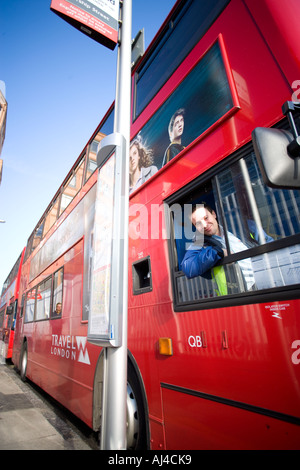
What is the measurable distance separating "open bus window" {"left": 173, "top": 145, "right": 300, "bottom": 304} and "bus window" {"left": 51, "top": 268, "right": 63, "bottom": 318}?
3284mm

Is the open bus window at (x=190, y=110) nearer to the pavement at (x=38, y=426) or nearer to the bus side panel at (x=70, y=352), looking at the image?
the bus side panel at (x=70, y=352)

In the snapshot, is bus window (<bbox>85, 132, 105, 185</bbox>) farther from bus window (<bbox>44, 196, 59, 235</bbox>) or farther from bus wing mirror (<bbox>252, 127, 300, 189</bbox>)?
bus wing mirror (<bbox>252, 127, 300, 189</bbox>)

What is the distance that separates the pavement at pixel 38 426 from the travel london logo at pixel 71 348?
3.08 ft

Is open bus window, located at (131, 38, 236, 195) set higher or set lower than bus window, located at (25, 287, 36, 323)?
higher

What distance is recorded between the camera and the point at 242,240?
5.82 feet

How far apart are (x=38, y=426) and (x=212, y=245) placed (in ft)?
12.7

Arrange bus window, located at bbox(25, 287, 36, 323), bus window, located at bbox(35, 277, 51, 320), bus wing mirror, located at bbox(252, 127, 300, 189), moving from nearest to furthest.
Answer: bus wing mirror, located at bbox(252, 127, 300, 189) → bus window, located at bbox(35, 277, 51, 320) → bus window, located at bbox(25, 287, 36, 323)

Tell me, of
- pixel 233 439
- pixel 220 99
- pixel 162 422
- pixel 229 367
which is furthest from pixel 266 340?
pixel 220 99

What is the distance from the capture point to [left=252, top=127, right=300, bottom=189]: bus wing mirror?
1154 mm

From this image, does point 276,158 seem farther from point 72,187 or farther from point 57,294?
point 72,187

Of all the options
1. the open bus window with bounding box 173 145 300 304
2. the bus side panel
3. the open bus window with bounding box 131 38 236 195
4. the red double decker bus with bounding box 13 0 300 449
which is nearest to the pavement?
the bus side panel

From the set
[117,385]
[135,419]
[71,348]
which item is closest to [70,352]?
[71,348]

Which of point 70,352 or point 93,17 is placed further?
point 70,352

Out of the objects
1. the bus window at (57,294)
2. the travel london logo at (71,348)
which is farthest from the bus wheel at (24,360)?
the bus window at (57,294)
